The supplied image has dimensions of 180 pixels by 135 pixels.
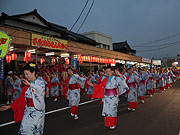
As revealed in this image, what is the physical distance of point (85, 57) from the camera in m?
15.1

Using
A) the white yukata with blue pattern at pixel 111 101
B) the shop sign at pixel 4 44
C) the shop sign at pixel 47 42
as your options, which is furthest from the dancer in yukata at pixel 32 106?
the shop sign at pixel 47 42

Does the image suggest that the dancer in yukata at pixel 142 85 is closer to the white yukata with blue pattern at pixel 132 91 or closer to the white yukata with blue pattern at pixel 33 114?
the white yukata with blue pattern at pixel 132 91

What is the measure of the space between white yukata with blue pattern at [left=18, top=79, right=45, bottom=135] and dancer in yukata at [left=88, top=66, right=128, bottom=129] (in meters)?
1.92

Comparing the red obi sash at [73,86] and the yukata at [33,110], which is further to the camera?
the red obi sash at [73,86]

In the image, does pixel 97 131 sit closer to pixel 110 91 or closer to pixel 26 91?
pixel 110 91

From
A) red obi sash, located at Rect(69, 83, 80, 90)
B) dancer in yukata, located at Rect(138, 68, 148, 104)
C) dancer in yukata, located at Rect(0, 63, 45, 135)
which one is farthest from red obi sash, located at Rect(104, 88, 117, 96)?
dancer in yukata, located at Rect(138, 68, 148, 104)

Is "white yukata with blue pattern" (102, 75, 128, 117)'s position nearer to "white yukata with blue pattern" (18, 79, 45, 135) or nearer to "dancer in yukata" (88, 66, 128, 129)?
"dancer in yukata" (88, 66, 128, 129)

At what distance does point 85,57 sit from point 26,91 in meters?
12.5

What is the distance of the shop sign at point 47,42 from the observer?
10.6 meters

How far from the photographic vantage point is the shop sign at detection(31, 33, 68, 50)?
1059 centimetres

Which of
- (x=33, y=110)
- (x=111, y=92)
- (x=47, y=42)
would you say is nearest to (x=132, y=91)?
(x=111, y=92)

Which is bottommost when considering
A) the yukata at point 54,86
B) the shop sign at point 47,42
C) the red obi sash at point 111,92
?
A: the yukata at point 54,86

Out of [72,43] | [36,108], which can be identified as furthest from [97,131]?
[72,43]

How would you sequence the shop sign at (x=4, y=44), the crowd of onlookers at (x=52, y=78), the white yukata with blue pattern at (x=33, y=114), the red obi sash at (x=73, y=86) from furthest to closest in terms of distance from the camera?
the crowd of onlookers at (x=52, y=78)
the shop sign at (x=4, y=44)
the red obi sash at (x=73, y=86)
the white yukata with blue pattern at (x=33, y=114)
